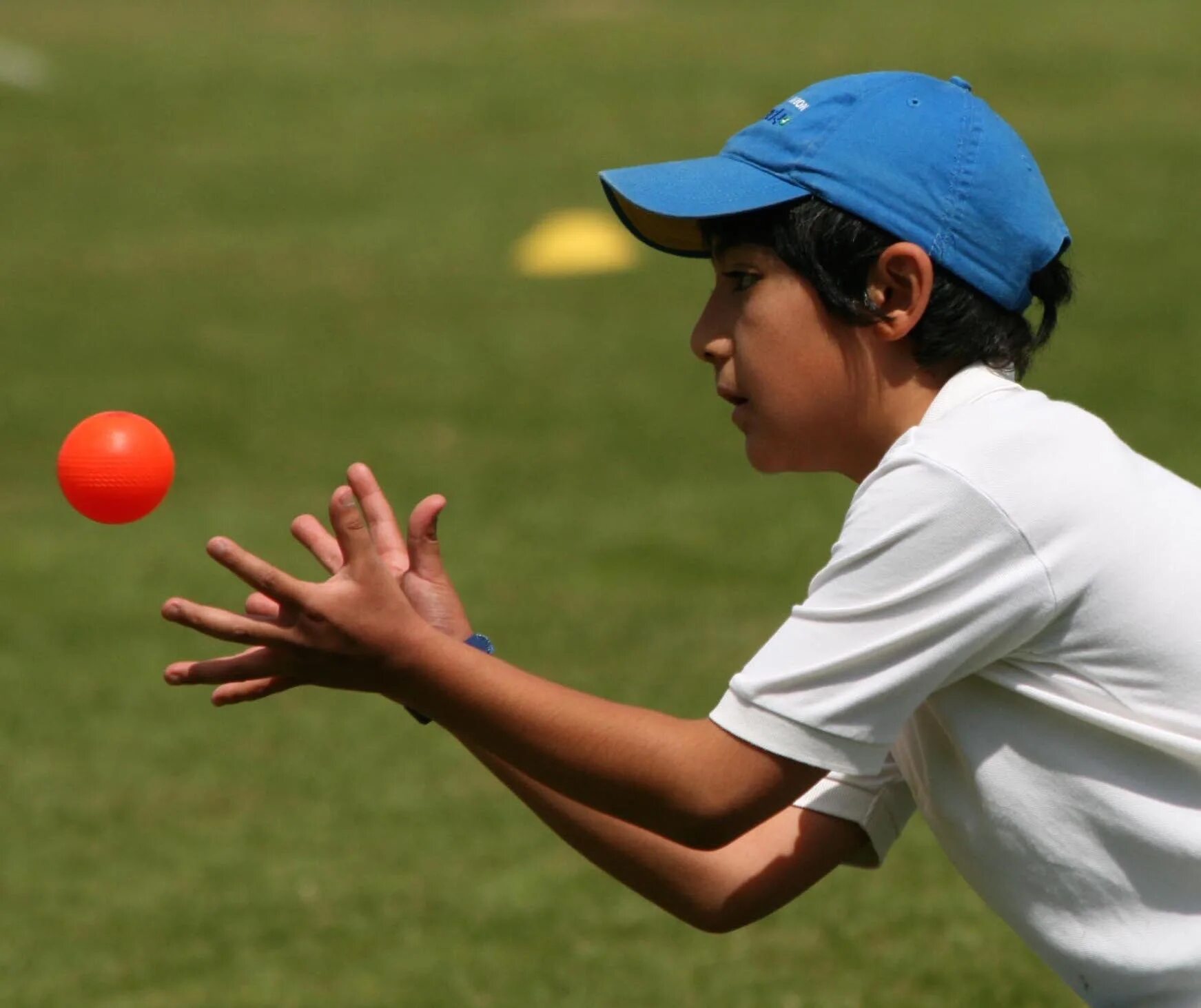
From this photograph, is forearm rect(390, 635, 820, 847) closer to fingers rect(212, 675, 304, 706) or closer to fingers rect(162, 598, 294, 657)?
fingers rect(162, 598, 294, 657)

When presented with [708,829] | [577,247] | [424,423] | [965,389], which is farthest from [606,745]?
[577,247]

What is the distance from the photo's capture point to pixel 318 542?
9.32 feet

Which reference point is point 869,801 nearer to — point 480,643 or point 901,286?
point 480,643

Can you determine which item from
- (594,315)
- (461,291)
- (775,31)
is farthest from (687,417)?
(775,31)

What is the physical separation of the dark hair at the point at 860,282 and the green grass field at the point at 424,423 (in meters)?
2.48

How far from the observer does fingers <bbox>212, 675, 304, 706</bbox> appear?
281cm

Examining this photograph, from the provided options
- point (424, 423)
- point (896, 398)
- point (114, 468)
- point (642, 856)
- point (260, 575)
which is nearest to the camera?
point (260, 575)

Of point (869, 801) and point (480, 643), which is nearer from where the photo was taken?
point (480, 643)

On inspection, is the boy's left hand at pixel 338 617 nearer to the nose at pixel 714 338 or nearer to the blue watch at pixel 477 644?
the blue watch at pixel 477 644

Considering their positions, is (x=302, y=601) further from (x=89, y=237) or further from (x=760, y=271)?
(x=89, y=237)

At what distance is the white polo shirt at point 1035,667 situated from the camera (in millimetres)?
2506

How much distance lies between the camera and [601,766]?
8.27 ft

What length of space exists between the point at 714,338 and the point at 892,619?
0.53 meters

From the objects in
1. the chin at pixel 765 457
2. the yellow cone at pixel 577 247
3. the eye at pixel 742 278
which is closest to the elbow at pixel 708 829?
the chin at pixel 765 457
